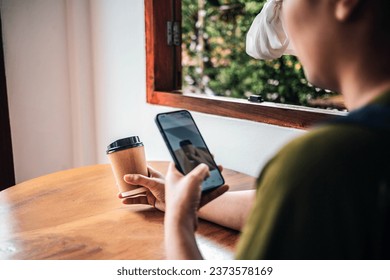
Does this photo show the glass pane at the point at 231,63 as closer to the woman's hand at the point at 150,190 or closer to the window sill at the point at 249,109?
the window sill at the point at 249,109

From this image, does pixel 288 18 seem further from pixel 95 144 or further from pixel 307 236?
pixel 95 144

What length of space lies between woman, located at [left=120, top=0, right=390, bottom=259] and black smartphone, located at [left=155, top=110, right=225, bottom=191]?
0.40 meters

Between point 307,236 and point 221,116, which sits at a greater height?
point 307,236

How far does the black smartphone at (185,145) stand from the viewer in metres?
0.89

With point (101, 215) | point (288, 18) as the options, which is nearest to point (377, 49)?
point (288, 18)

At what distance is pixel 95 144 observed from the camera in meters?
2.74

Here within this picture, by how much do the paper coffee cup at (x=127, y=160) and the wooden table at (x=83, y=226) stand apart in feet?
0.19

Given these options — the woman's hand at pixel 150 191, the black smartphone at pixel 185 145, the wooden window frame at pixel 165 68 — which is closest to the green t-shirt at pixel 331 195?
the black smartphone at pixel 185 145

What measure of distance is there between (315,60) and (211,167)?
0.43 metres

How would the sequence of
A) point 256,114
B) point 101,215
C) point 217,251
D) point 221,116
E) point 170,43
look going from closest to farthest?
point 217,251
point 101,215
point 256,114
point 221,116
point 170,43

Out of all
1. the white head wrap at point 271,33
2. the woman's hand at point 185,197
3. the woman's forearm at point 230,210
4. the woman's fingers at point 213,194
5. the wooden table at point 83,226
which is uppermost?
the white head wrap at point 271,33

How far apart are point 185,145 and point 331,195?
536 millimetres

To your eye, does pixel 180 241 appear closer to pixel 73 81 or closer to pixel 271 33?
pixel 271 33

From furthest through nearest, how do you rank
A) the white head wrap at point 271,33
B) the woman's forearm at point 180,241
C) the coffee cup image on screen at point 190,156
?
the white head wrap at point 271,33 < the coffee cup image on screen at point 190,156 < the woman's forearm at point 180,241
